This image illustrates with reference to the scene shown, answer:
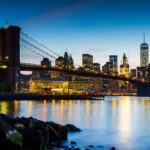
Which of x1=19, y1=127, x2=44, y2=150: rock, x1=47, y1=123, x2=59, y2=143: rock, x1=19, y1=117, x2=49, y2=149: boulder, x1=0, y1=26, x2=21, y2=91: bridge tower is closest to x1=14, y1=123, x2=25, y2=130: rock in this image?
x1=19, y1=117, x2=49, y2=149: boulder

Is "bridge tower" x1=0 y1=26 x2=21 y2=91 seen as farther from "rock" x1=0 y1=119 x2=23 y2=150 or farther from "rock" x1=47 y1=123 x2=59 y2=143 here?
"rock" x1=0 y1=119 x2=23 y2=150

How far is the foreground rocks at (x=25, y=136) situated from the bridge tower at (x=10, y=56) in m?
50.4

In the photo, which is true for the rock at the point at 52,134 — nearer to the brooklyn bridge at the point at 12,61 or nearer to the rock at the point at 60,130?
the rock at the point at 60,130

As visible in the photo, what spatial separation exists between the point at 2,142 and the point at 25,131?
1.53 m

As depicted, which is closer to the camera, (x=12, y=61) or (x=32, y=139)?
(x=32, y=139)

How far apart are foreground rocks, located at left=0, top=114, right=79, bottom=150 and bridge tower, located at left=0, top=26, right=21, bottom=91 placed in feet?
165

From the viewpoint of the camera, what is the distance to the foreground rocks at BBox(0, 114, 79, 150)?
28.0ft

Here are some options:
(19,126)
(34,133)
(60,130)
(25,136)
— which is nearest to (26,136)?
(25,136)

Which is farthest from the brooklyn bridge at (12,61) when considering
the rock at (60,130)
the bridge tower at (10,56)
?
the rock at (60,130)

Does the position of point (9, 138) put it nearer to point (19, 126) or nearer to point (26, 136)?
point (26, 136)

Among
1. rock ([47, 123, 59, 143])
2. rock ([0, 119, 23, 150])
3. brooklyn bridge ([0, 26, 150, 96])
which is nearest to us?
rock ([0, 119, 23, 150])

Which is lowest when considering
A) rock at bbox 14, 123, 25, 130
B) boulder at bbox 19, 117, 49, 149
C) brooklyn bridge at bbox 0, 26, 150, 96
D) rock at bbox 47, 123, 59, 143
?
rock at bbox 47, 123, 59, 143

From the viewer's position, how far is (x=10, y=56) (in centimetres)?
6419

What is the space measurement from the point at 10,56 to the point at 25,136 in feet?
186
